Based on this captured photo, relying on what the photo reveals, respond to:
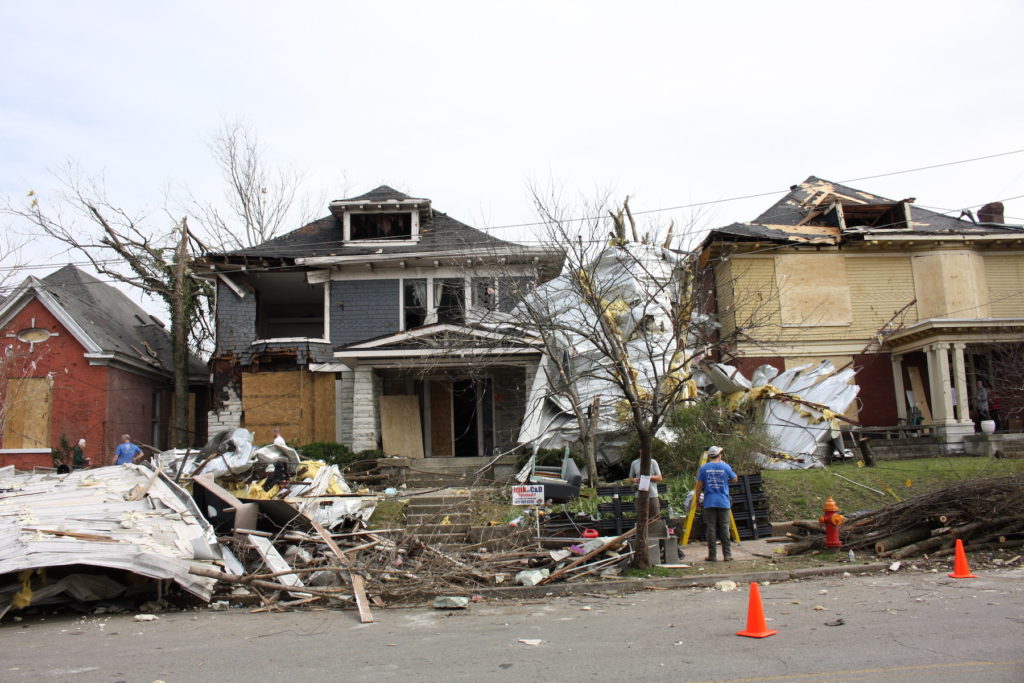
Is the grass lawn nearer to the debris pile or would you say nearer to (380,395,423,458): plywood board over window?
the debris pile

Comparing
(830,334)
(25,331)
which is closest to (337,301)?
(25,331)

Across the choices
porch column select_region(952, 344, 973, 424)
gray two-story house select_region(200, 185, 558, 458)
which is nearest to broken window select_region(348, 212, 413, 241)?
gray two-story house select_region(200, 185, 558, 458)

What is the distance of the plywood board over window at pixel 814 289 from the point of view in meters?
20.8

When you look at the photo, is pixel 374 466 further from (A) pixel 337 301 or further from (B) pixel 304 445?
(A) pixel 337 301

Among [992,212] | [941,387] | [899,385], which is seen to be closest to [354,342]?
[899,385]

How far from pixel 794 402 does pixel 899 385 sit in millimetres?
5538

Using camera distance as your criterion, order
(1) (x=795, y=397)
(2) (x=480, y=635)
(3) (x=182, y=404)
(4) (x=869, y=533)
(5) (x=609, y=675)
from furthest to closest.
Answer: (3) (x=182, y=404)
(1) (x=795, y=397)
(4) (x=869, y=533)
(2) (x=480, y=635)
(5) (x=609, y=675)

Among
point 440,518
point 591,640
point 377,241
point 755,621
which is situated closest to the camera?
point 755,621

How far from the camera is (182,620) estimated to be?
8297 millimetres

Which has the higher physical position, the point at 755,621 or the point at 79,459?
the point at 79,459

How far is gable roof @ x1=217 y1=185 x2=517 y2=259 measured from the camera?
826 inches

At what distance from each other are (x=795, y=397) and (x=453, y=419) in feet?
30.0

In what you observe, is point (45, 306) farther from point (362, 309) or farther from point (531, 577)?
point (531, 577)

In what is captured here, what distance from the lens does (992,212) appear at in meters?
23.6
